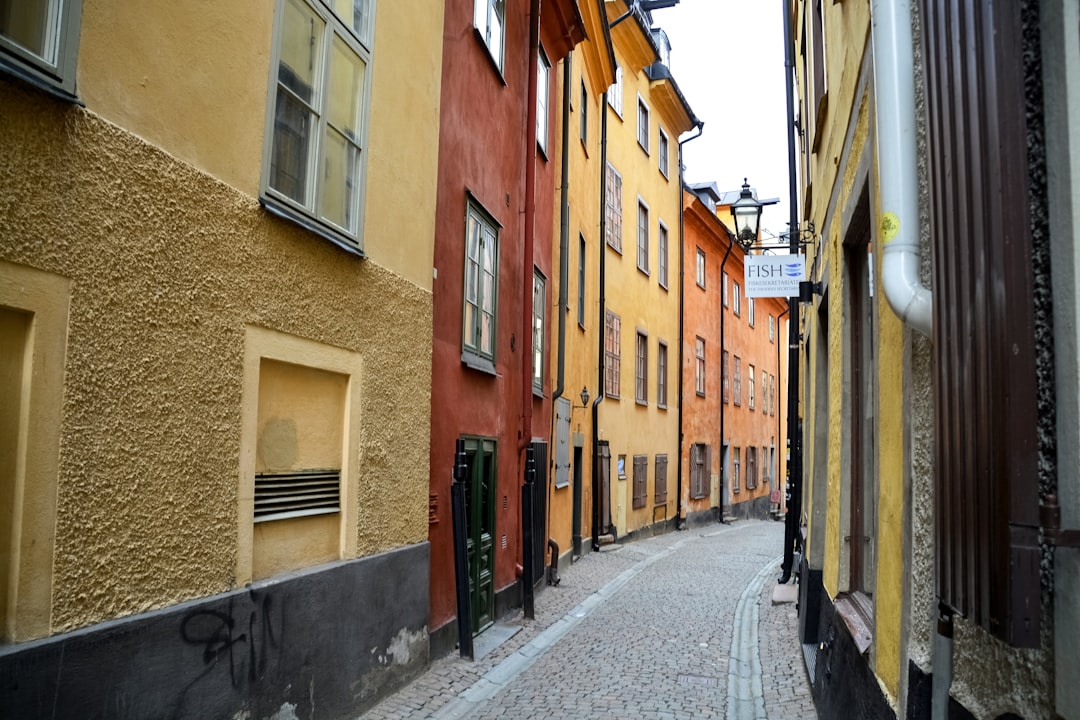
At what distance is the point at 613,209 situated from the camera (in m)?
19.8

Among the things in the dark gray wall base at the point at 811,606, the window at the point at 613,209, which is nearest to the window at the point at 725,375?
the window at the point at 613,209

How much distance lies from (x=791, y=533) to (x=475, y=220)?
261 inches

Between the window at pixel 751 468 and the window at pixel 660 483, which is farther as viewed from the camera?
the window at pixel 751 468

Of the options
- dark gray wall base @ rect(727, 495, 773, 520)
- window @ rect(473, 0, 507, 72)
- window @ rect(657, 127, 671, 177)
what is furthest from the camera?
dark gray wall base @ rect(727, 495, 773, 520)

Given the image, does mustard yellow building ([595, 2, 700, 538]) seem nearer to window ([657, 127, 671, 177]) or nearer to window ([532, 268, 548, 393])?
window ([657, 127, 671, 177])

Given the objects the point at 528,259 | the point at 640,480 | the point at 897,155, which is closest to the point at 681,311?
the point at 640,480

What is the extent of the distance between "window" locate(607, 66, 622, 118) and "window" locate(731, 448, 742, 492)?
1399 centimetres

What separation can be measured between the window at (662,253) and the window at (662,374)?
1554 millimetres

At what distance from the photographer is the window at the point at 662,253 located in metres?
23.7

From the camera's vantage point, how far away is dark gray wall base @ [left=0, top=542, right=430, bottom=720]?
3.74 metres

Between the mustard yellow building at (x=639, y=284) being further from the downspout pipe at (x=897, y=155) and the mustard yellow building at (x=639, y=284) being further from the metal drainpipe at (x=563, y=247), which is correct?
the downspout pipe at (x=897, y=155)

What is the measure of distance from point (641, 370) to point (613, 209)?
163 inches

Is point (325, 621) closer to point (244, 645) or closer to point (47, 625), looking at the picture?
point (244, 645)

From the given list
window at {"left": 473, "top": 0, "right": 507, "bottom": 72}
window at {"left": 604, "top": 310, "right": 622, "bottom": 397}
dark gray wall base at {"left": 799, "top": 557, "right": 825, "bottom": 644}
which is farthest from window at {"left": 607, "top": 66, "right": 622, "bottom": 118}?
dark gray wall base at {"left": 799, "top": 557, "right": 825, "bottom": 644}
